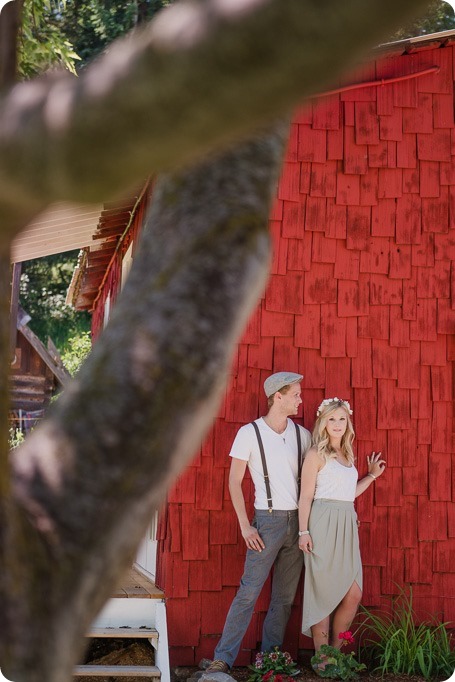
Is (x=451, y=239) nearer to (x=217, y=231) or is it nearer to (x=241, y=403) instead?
(x=241, y=403)

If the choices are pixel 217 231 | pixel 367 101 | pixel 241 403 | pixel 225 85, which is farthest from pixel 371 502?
pixel 225 85

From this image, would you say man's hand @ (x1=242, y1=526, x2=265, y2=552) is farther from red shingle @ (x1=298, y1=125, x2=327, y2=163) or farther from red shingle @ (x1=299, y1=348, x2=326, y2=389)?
red shingle @ (x1=298, y1=125, x2=327, y2=163)

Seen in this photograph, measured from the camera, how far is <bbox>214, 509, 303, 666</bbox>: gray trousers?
6223mm

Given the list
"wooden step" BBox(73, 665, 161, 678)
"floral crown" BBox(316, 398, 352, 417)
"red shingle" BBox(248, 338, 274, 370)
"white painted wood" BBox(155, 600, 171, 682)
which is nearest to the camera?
"wooden step" BBox(73, 665, 161, 678)

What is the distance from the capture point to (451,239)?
23.2ft

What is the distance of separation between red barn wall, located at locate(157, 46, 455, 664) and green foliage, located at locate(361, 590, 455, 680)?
0.41ft

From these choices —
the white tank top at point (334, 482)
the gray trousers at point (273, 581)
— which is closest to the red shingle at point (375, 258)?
the white tank top at point (334, 482)

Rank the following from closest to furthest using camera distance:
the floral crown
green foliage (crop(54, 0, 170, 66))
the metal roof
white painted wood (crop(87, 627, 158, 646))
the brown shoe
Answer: the brown shoe
white painted wood (crop(87, 627, 158, 646))
the floral crown
the metal roof
green foliage (crop(54, 0, 170, 66))

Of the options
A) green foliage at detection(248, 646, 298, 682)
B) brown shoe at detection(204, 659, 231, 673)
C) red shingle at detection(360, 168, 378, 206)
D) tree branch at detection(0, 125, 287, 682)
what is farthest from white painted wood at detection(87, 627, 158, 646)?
tree branch at detection(0, 125, 287, 682)

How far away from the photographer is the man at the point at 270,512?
6.25 meters

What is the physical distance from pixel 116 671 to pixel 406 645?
202 cm

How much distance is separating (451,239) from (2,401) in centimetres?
584

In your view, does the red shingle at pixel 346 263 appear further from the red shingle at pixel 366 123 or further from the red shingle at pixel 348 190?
the red shingle at pixel 366 123

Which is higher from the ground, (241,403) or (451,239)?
(451,239)
